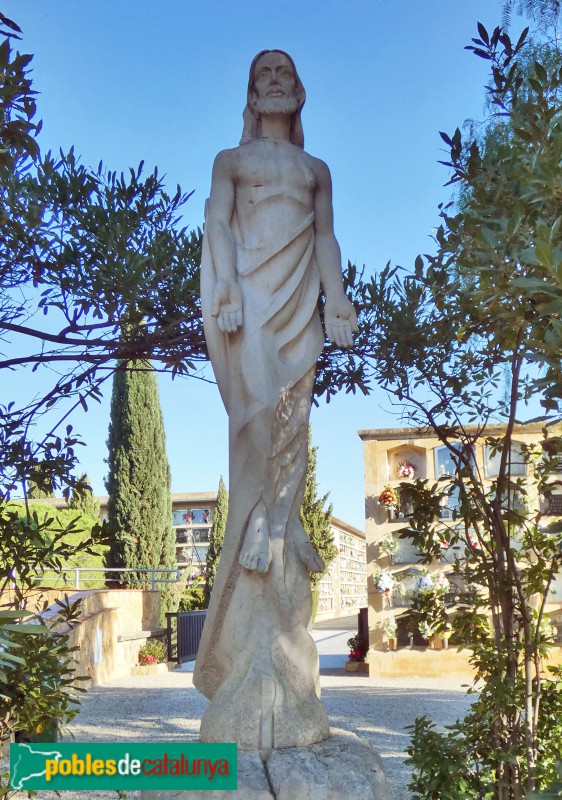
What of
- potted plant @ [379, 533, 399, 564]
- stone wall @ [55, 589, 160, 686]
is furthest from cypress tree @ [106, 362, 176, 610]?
potted plant @ [379, 533, 399, 564]

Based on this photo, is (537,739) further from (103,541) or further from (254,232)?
(254,232)

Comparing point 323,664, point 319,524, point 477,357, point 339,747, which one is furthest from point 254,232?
point 319,524

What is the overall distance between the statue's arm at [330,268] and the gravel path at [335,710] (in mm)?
3531

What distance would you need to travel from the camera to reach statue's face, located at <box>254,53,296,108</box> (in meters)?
3.31

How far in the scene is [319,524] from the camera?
16.7 metres

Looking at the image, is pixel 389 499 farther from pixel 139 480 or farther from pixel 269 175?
pixel 139 480

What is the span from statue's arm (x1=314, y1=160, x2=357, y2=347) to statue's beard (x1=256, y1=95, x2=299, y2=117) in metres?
0.25

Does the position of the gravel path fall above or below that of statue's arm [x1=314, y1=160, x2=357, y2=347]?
below

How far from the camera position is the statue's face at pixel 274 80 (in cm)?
331

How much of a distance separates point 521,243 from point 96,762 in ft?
6.98

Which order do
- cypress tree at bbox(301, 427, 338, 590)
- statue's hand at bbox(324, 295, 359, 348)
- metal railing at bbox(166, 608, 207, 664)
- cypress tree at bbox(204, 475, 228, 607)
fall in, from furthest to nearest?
1. cypress tree at bbox(204, 475, 228, 607)
2. cypress tree at bbox(301, 427, 338, 590)
3. metal railing at bbox(166, 608, 207, 664)
4. statue's hand at bbox(324, 295, 359, 348)

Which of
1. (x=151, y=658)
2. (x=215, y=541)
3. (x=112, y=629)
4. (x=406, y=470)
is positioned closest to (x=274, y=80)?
(x=406, y=470)

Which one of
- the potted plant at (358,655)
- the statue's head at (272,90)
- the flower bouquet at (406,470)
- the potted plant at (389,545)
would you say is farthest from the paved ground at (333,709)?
the statue's head at (272,90)

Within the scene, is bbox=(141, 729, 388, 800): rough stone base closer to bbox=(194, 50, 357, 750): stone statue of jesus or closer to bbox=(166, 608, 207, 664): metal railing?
bbox=(194, 50, 357, 750): stone statue of jesus
